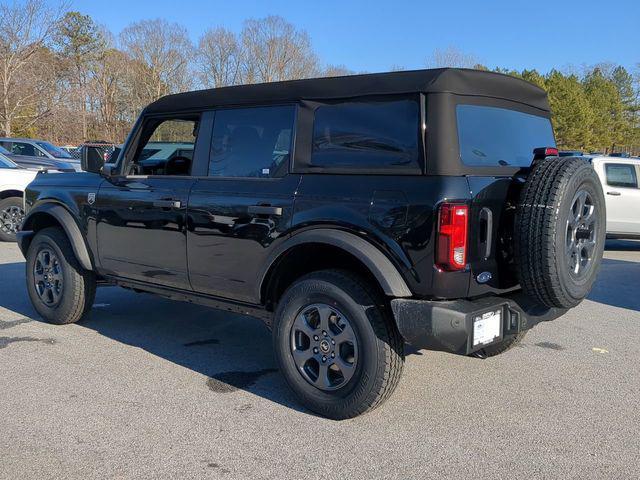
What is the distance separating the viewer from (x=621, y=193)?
10.8 m

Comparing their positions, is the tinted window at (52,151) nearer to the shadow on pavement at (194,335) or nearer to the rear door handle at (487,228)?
the shadow on pavement at (194,335)

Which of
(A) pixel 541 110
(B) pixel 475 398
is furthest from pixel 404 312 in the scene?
(A) pixel 541 110

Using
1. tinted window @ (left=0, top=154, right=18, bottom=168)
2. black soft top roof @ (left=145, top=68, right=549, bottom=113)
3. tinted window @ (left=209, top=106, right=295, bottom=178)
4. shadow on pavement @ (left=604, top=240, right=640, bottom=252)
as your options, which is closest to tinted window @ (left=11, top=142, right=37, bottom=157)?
tinted window @ (left=0, top=154, right=18, bottom=168)

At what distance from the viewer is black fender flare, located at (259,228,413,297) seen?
330 cm

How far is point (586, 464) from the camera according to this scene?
312 centimetres

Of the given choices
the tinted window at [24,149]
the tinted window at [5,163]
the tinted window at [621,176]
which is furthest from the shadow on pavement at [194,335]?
the tinted window at [24,149]

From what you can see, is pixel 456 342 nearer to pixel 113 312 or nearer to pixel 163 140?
pixel 163 140

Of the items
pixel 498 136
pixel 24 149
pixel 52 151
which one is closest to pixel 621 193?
pixel 498 136

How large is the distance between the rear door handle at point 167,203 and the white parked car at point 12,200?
24.1 feet

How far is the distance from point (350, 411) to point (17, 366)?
8.47ft

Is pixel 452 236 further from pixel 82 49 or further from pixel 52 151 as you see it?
pixel 82 49

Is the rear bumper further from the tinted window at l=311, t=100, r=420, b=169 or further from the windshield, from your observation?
the windshield

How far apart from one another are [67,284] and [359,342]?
307cm

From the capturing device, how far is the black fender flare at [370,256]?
3.30 meters
